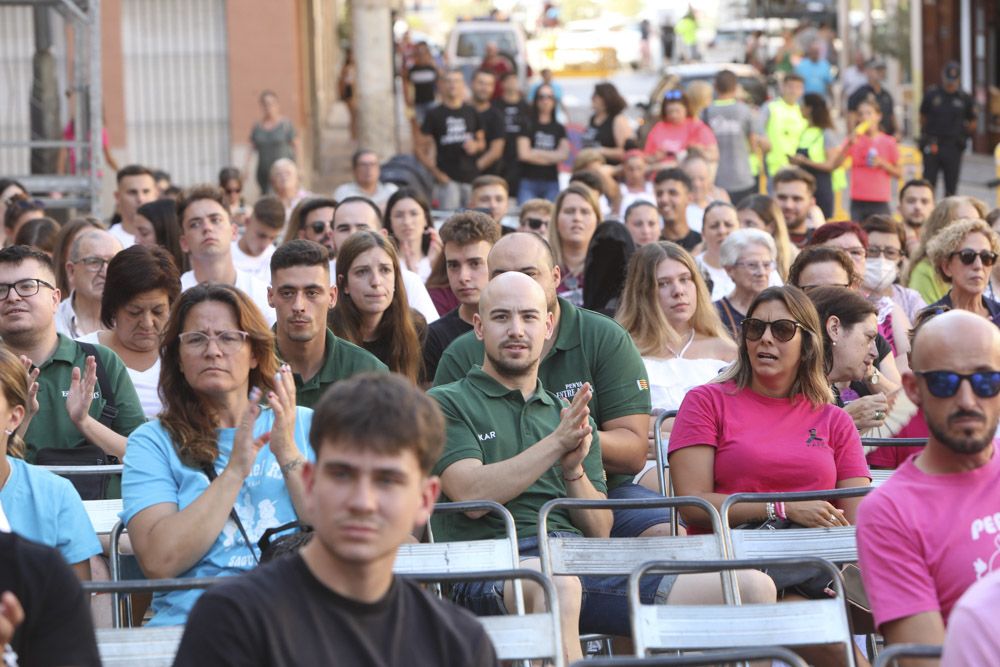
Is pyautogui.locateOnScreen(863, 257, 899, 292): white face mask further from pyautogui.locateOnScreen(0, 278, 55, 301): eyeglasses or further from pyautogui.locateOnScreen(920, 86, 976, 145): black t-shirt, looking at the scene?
pyautogui.locateOnScreen(920, 86, 976, 145): black t-shirt

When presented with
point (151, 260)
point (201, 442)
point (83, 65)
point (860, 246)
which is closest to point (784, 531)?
point (201, 442)

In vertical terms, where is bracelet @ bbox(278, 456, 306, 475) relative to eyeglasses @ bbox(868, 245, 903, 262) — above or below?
below

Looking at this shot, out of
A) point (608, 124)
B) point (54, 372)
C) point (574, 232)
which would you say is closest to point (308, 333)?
point (54, 372)

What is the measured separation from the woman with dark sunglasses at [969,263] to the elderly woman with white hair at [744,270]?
3.08 ft

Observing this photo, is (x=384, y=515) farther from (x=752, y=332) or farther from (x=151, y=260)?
(x=151, y=260)

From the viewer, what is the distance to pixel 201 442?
5.10 metres

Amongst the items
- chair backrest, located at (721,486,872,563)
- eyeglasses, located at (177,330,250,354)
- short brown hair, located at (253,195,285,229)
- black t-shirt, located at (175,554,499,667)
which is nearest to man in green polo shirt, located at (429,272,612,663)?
chair backrest, located at (721,486,872,563)

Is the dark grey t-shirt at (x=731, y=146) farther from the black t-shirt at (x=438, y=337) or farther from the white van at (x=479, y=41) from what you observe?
the white van at (x=479, y=41)

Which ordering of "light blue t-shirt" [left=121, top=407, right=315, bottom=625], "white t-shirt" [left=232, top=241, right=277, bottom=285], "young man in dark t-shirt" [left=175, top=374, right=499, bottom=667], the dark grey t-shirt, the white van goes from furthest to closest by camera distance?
1. the white van
2. the dark grey t-shirt
3. "white t-shirt" [left=232, top=241, right=277, bottom=285]
4. "light blue t-shirt" [left=121, top=407, right=315, bottom=625]
5. "young man in dark t-shirt" [left=175, top=374, right=499, bottom=667]

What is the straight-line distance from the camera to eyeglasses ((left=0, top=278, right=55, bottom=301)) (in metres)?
6.74

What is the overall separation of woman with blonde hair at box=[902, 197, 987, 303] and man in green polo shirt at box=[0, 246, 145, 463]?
5.30 metres

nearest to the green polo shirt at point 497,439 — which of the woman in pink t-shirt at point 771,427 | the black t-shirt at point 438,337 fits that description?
the woman in pink t-shirt at point 771,427

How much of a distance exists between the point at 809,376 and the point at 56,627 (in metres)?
3.40

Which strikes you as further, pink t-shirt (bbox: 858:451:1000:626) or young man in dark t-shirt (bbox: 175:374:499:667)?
pink t-shirt (bbox: 858:451:1000:626)
